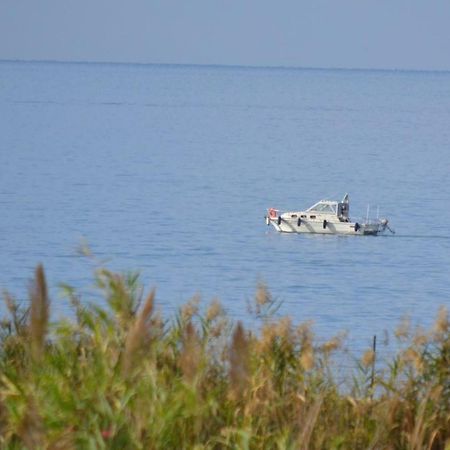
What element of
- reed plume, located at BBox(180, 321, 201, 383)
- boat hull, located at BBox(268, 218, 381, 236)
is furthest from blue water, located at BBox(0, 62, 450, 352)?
reed plume, located at BBox(180, 321, 201, 383)

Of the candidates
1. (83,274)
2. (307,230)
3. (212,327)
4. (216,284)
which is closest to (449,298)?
(216,284)

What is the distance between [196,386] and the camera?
675cm

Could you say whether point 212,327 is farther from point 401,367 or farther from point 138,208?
point 138,208

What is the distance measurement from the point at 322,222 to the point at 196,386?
51.2 meters

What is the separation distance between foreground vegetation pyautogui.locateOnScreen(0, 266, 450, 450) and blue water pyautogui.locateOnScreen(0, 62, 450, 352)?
808mm

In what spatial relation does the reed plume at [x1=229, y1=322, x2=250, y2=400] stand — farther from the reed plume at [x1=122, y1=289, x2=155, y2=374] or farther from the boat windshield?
the boat windshield

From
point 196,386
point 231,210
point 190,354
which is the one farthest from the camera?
point 231,210

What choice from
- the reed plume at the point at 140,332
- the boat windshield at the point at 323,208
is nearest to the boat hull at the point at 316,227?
the boat windshield at the point at 323,208

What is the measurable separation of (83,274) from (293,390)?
3570 cm

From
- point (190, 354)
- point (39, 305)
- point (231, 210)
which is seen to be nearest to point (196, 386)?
point (190, 354)

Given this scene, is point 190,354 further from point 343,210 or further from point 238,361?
point 343,210

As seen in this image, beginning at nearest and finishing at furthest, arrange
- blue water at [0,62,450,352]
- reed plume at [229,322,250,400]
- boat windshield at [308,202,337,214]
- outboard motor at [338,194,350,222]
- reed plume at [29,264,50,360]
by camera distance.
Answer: reed plume at [29,264,50,360]
reed plume at [229,322,250,400]
blue water at [0,62,450,352]
outboard motor at [338,194,350,222]
boat windshield at [308,202,337,214]

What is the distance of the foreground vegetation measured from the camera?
620 cm

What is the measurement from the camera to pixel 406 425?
7.54m
